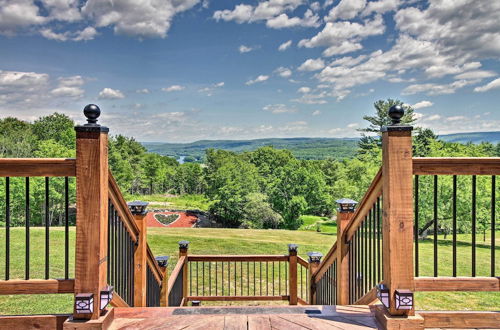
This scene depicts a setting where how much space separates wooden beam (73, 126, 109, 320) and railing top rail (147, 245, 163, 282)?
1.34 m

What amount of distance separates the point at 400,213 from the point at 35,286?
89.7 inches

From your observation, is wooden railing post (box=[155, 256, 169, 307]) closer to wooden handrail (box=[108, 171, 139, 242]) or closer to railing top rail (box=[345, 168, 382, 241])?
wooden handrail (box=[108, 171, 139, 242])

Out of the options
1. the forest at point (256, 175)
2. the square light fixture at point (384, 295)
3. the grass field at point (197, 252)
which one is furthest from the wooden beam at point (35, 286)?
the forest at point (256, 175)

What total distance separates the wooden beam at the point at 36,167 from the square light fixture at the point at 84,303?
724 millimetres

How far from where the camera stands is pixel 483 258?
12844 mm

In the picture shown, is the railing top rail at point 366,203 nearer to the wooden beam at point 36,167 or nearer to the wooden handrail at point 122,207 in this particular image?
the wooden handrail at point 122,207

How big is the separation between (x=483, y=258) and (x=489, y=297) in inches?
271

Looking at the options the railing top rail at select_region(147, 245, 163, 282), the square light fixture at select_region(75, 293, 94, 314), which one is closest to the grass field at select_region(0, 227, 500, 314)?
the railing top rail at select_region(147, 245, 163, 282)

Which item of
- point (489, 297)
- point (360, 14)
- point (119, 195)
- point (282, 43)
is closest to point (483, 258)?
point (489, 297)

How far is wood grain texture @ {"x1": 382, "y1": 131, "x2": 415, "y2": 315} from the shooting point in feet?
6.45

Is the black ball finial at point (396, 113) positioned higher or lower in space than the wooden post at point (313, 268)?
higher

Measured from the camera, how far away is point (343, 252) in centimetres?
316

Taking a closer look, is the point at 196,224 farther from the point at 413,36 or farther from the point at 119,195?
the point at 119,195

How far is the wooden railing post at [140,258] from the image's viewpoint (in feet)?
9.63
